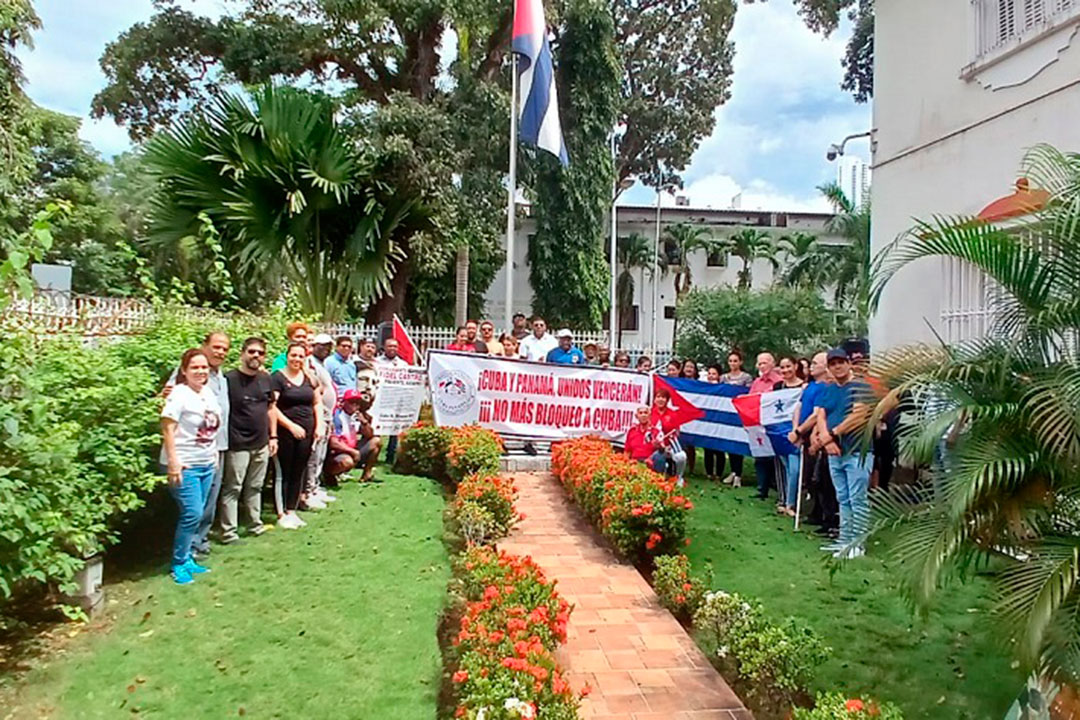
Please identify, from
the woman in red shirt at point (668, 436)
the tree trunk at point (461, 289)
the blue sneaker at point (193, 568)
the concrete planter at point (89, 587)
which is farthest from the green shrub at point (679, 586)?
the tree trunk at point (461, 289)

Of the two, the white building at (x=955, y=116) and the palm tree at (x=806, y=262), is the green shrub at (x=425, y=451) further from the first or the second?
the palm tree at (x=806, y=262)

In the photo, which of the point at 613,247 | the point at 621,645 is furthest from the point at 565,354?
the point at 613,247

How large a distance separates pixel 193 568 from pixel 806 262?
28.7m

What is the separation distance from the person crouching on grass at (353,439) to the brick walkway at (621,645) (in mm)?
2327

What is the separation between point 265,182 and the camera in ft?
Answer: 42.3

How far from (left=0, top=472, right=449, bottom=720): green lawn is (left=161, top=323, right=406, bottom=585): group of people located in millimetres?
387

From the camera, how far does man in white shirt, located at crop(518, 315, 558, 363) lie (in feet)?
33.4

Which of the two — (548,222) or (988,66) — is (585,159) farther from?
(988,66)

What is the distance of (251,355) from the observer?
5.46 meters

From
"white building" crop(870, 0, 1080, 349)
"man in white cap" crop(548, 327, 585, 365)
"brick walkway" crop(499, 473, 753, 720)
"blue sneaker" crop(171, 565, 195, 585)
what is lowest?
"brick walkway" crop(499, 473, 753, 720)

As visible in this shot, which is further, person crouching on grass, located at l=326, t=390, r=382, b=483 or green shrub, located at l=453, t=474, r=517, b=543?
person crouching on grass, located at l=326, t=390, r=382, b=483

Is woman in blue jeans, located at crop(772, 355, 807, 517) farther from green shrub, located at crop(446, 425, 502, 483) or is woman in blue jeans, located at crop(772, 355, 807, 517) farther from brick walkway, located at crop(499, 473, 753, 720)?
green shrub, located at crop(446, 425, 502, 483)

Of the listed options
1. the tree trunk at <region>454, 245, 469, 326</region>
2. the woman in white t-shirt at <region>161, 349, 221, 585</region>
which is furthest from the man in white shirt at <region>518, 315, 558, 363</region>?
the tree trunk at <region>454, 245, 469, 326</region>

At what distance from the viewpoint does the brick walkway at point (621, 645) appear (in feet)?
11.8
